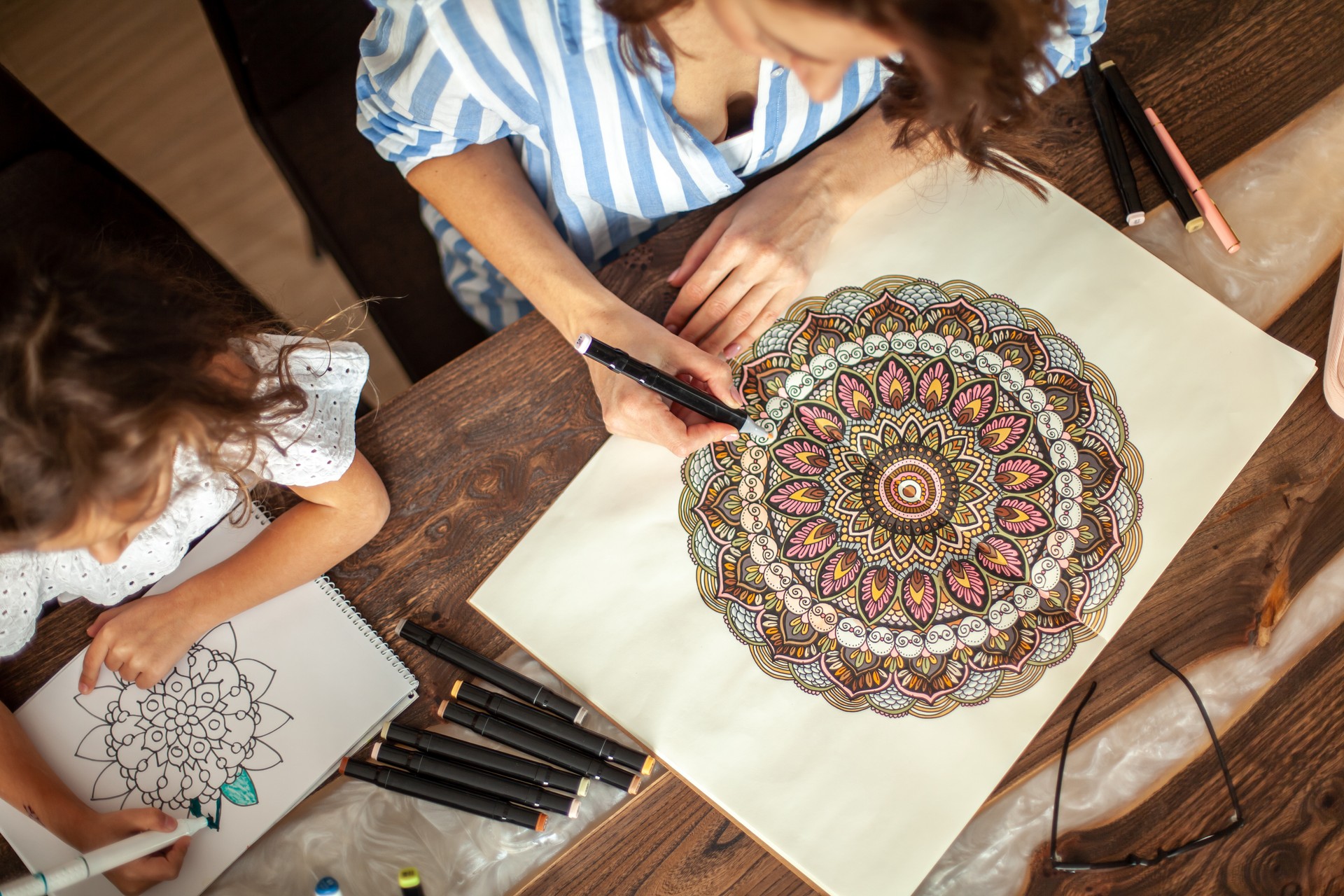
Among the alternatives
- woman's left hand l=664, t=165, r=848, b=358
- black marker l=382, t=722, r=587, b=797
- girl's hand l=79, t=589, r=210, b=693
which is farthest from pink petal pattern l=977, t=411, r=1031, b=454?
girl's hand l=79, t=589, r=210, b=693

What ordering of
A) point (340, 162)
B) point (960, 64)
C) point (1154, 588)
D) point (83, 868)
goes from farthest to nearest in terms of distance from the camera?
point (340, 162) → point (1154, 588) → point (83, 868) → point (960, 64)

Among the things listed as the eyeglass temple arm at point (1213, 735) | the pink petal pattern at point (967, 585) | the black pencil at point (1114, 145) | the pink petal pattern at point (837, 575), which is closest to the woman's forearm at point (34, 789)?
the pink petal pattern at point (837, 575)

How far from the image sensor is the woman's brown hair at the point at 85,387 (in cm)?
53

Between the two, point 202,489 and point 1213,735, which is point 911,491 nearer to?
point 1213,735

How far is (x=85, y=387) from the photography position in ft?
1.76

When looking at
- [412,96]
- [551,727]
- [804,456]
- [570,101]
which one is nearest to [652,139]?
[570,101]

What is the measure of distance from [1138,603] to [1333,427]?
25cm

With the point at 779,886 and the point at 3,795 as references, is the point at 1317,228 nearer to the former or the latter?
the point at 779,886

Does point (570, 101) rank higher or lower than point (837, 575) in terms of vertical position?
higher

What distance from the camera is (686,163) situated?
723mm

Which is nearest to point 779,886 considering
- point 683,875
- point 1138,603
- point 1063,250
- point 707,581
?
point 683,875

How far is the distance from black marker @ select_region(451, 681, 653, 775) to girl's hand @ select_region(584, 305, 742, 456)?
25 cm

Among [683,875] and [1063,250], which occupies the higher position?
[1063,250]

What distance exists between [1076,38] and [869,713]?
62cm
